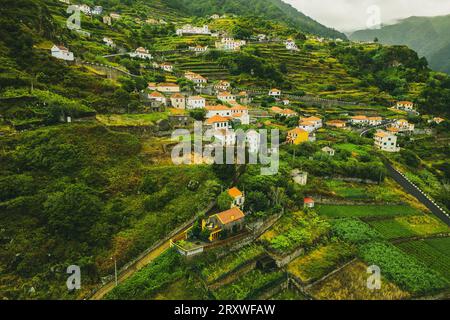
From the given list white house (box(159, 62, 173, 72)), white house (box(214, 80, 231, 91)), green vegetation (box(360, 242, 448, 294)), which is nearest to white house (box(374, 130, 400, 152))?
green vegetation (box(360, 242, 448, 294))

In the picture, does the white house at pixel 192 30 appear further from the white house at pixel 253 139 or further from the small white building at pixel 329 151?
the small white building at pixel 329 151

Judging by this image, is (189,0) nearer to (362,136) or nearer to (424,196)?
(362,136)

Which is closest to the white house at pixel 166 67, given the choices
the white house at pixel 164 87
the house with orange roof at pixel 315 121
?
the white house at pixel 164 87

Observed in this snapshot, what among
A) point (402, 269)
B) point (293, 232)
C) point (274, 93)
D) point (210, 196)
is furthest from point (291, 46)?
point (402, 269)

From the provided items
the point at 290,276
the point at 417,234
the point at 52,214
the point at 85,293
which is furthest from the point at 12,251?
the point at 417,234

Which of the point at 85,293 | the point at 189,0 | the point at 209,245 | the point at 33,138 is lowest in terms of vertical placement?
the point at 85,293

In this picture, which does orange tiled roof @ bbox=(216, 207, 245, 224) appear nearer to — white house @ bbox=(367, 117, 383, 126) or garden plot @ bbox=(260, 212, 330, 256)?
garden plot @ bbox=(260, 212, 330, 256)
